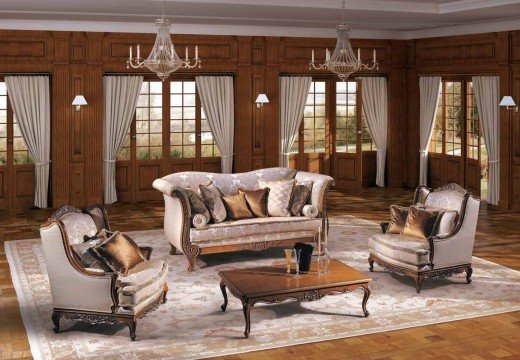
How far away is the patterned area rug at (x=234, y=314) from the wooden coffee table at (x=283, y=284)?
0.25 metres

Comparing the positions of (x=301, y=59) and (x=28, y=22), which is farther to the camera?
(x=301, y=59)

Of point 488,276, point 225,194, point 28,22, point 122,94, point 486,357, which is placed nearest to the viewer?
point 486,357

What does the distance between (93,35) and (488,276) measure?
24.5 ft

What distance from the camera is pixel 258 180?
9.14 m

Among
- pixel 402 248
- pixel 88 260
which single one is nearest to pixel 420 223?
pixel 402 248

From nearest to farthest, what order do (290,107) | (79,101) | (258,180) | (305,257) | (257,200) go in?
(305,257), (257,200), (258,180), (79,101), (290,107)

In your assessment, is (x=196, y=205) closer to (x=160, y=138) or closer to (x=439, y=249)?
(x=439, y=249)

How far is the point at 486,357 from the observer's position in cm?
545

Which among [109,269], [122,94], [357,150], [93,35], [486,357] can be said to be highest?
[93,35]

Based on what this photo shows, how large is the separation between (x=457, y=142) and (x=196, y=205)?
668 cm

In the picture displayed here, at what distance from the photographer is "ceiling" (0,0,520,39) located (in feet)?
32.3

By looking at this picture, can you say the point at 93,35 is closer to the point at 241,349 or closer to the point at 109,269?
the point at 109,269

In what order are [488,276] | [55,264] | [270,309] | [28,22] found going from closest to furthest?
[55,264]
[270,309]
[488,276]
[28,22]

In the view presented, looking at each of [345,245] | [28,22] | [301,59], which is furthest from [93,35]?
[345,245]
